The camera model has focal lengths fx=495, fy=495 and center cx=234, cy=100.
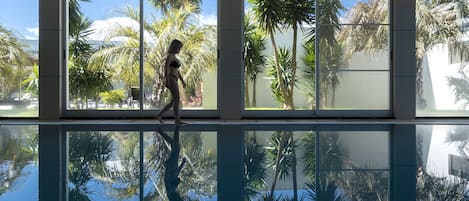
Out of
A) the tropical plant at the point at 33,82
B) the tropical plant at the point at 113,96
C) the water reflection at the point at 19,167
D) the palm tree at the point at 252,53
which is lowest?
the water reflection at the point at 19,167

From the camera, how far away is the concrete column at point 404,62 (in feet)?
30.8

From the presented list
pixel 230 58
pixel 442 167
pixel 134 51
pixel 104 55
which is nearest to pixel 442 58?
pixel 230 58

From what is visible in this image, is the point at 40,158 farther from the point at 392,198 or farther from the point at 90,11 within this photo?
the point at 90,11

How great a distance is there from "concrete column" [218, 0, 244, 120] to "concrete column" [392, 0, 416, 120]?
2.97 meters

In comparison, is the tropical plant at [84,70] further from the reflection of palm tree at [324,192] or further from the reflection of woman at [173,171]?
the reflection of palm tree at [324,192]

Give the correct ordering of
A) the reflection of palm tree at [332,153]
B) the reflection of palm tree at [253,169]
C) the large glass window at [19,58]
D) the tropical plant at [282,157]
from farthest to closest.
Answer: the large glass window at [19,58] → the reflection of palm tree at [332,153] → the tropical plant at [282,157] → the reflection of palm tree at [253,169]

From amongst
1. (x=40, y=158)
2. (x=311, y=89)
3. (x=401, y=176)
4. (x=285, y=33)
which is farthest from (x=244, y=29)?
(x=401, y=176)

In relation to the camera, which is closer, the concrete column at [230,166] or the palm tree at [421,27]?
the concrete column at [230,166]

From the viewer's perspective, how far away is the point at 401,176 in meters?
3.25

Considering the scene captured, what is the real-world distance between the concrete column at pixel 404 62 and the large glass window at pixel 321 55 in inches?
9.3

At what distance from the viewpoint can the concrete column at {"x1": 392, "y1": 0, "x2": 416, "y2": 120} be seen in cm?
940

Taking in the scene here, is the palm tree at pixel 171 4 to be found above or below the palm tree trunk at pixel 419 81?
above

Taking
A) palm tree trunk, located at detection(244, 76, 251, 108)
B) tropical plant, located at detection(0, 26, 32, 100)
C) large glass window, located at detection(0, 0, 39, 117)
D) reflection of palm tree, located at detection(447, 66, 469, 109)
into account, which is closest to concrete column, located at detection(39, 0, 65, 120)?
large glass window, located at detection(0, 0, 39, 117)

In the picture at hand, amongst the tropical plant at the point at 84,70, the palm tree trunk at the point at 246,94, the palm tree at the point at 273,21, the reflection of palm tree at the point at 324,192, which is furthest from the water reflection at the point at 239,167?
the palm tree at the point at 273,21
